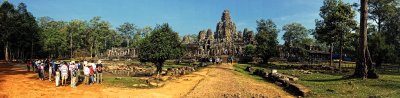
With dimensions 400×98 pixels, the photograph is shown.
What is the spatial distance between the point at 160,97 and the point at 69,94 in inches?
198

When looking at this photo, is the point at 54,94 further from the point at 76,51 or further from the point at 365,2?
the point at 76,51

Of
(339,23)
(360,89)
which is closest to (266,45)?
(339,23)

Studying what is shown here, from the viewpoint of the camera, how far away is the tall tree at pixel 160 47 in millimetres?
35688

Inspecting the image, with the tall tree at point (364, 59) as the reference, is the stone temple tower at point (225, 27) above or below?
above

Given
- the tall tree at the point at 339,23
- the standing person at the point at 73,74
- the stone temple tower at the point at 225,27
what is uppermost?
the stone temple tower at the point at 225,27

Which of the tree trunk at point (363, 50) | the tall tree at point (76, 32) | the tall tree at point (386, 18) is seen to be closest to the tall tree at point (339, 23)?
the tall tree at point (386, 18)

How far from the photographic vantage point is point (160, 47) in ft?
117

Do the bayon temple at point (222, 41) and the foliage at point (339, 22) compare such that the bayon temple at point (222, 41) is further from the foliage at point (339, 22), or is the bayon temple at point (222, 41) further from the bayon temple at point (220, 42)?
the foliage at point (339, 22)

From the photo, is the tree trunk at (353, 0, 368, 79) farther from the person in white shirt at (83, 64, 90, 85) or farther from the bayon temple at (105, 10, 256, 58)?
the bayon temple at (105, 10, 256, 58)

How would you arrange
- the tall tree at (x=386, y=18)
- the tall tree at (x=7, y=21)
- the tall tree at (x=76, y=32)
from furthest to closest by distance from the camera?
the tall tree at (x=76, y=32) < the tall tree at (x=7, y=21) < the tall tree at (x=386, y=18)

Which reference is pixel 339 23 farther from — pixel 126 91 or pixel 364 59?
pixel 126 91

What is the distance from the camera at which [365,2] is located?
94.8ft

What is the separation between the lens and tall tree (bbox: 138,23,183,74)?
3569 cm

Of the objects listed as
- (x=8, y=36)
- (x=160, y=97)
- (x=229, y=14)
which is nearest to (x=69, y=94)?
(x=160, y=97)
